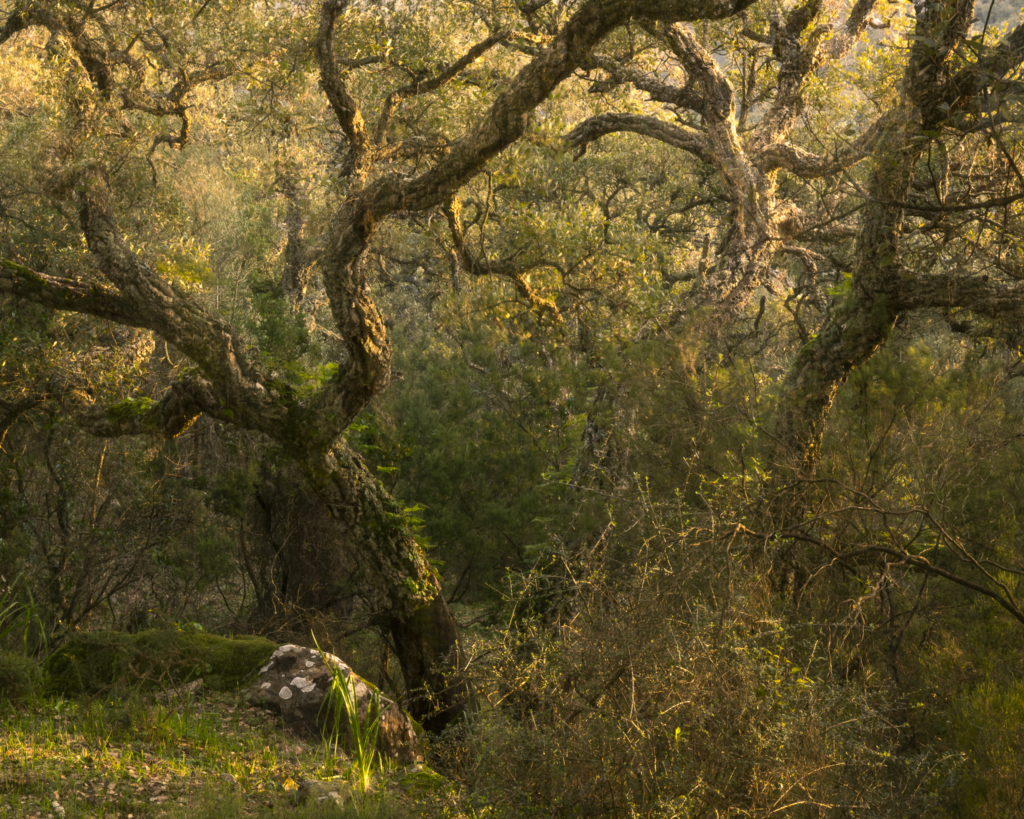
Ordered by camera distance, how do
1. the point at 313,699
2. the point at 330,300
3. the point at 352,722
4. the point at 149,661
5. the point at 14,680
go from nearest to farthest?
the point at 352,722, the point at 14,680, the point at 313,699, the point at 149,661, the point at 330,300

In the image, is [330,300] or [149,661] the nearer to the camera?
[149,661]

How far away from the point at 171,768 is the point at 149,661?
62.5 inches

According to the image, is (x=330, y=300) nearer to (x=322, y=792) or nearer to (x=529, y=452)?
(x=322, y=792)

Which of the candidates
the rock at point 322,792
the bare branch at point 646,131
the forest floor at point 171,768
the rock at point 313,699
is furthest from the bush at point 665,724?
the bare branch at point 646,131

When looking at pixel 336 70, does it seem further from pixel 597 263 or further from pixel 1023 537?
pixel 1023 537

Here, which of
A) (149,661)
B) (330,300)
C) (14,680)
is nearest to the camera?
(14,680)

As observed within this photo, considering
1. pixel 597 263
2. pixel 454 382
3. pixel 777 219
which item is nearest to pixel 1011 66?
pixel 597 263

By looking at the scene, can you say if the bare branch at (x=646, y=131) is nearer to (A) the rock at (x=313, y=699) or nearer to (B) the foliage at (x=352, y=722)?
(A) the rock at (x=313, y=699)

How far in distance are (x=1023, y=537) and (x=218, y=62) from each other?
7.99 metres

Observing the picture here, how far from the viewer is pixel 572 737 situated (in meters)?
3.30

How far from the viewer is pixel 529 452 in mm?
9797

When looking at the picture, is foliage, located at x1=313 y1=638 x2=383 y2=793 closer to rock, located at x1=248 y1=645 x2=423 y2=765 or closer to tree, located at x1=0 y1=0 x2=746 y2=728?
rock, located at x1=248 y1=645 x2=423 y2=765

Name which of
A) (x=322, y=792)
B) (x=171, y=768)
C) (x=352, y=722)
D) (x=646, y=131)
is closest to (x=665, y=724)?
(x=322, y=792)

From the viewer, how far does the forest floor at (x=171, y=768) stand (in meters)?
3.27
